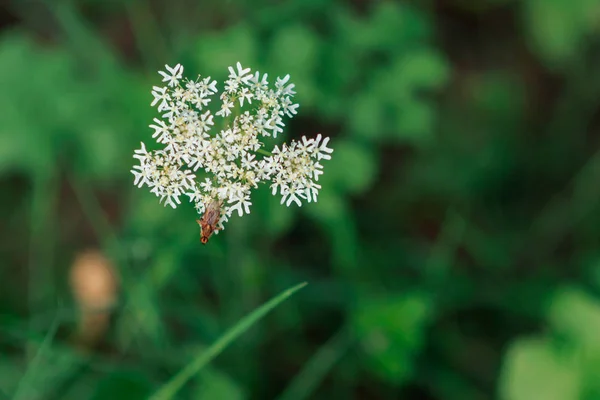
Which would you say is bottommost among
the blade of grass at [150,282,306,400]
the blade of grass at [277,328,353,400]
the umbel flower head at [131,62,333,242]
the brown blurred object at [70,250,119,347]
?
the blade of grass at [150,282,306,400]

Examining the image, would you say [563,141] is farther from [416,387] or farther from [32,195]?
[32,195]

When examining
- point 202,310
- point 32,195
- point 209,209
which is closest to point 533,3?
point 202,310

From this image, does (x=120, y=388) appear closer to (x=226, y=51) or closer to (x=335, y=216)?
(x=335, y=216)

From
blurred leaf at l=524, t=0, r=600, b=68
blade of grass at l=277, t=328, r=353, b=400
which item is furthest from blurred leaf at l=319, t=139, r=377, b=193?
blurred leaf at l=524, t=0, r=600, b=68

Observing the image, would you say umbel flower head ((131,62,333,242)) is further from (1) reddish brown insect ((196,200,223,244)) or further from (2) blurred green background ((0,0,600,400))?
(2) blurred green background ((0,0,600,400))

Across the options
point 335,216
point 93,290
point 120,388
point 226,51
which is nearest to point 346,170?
point 335,216
